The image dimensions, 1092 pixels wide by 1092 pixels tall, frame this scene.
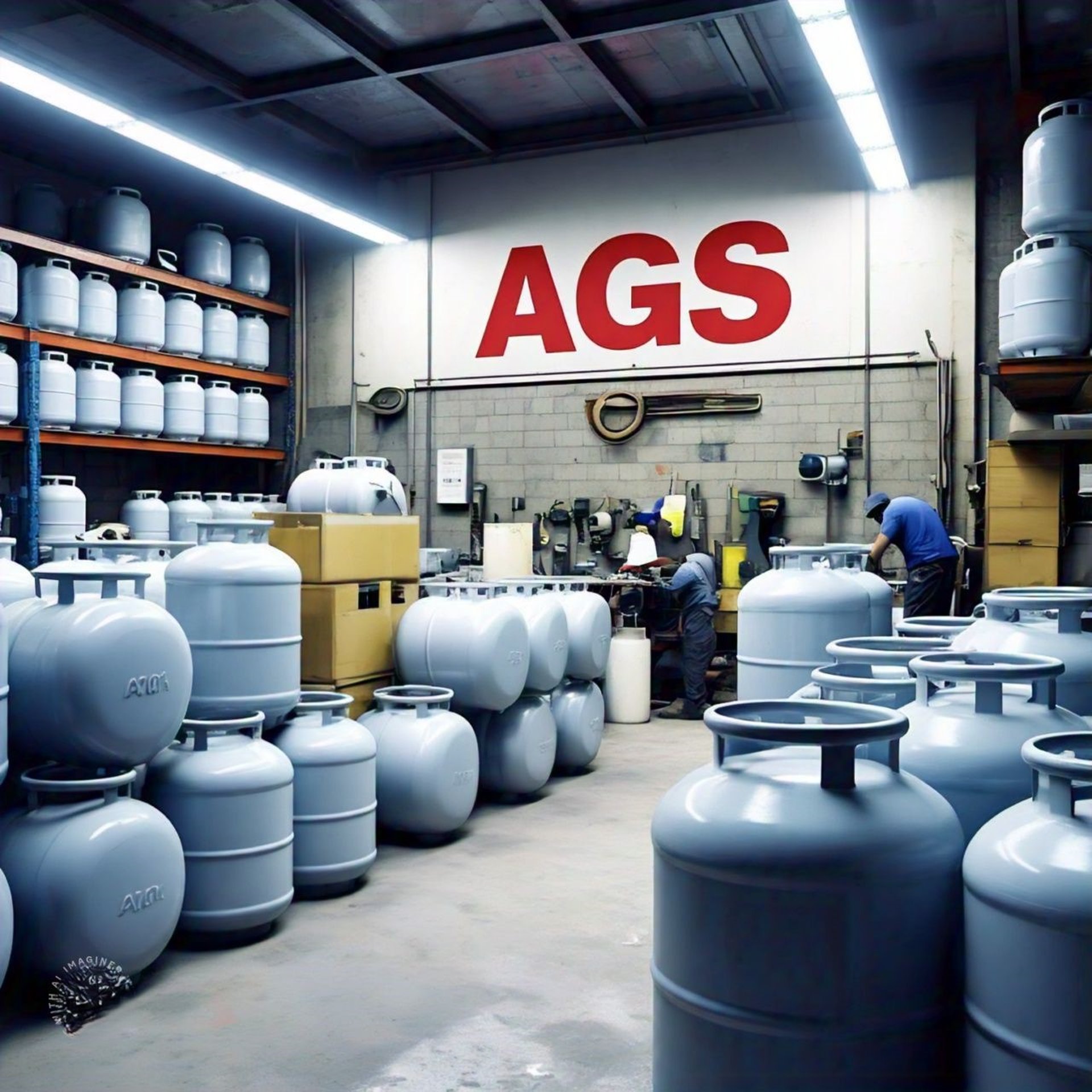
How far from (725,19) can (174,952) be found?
6.75 m

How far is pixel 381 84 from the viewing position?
880 cm

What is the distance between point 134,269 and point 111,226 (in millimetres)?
375

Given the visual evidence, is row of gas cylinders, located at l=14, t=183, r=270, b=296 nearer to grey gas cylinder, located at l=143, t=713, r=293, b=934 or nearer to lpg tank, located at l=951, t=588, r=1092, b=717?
grey gas cylinder, located at l=143, t=713, r=293, b=934

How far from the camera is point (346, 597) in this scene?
5164 millimetres

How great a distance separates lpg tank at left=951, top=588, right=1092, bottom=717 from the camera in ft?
8.86

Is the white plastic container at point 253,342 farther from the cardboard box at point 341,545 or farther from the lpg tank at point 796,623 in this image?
the lpg tank at point 796,623

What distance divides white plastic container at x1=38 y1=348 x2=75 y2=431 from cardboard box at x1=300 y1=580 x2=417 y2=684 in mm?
3817

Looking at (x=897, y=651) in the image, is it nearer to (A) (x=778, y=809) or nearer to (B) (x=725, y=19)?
(A) (x=778, y=809)

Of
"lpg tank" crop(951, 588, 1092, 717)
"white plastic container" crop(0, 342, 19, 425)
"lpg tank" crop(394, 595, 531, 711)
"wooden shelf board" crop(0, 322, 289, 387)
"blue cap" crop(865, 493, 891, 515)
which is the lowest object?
"lpg tank" crop(394, 595, 531, 711)

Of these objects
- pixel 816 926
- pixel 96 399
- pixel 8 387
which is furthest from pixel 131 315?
pixel 816 926

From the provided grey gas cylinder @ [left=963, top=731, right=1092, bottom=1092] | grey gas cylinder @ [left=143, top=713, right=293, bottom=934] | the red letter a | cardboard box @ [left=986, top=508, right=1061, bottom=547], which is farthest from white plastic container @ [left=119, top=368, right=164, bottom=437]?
grey gas cylinder @ [left=963, top=731, right=1092, bottom=1092]

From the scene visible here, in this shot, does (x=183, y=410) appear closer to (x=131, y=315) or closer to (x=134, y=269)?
(x=131, y=315)

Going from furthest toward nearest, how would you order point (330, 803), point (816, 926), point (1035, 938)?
point (330, 803), point (816, 926), point (1035, 938)

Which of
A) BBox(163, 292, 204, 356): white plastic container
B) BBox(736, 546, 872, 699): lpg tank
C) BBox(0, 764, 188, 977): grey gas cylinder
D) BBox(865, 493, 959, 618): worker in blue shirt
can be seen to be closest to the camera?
BBox(0, 764, 188, 977): grey gas cylinder
